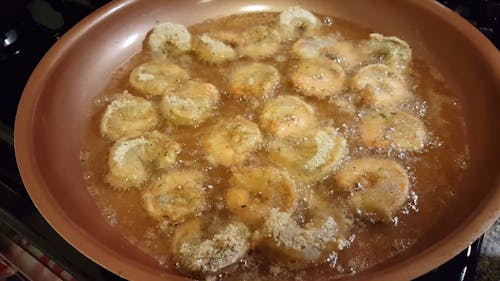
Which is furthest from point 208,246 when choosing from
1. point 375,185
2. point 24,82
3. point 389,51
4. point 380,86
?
point 24,82

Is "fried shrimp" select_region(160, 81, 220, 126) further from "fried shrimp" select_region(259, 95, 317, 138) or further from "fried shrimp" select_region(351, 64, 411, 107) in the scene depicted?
"fried shrimp" select_region(351, 64, 411, 107)

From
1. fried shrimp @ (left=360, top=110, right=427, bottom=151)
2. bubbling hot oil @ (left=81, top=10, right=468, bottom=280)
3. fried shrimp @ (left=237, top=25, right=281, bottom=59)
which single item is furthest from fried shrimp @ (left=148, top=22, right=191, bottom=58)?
fried shrimp @ (left=360, top=110, right=427, bottom=151)

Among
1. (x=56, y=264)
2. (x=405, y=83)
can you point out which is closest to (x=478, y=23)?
(x=405, y=83)

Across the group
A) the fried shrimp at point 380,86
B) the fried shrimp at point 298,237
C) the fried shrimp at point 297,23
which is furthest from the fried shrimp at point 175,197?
the fried shrimp at point 297,23

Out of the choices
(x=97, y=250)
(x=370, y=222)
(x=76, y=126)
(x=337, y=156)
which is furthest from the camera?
(x=76, y=126)

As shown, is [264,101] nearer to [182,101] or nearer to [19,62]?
[182,101]

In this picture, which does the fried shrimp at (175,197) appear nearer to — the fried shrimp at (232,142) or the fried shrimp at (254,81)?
the fried shrimp at (232,142)
